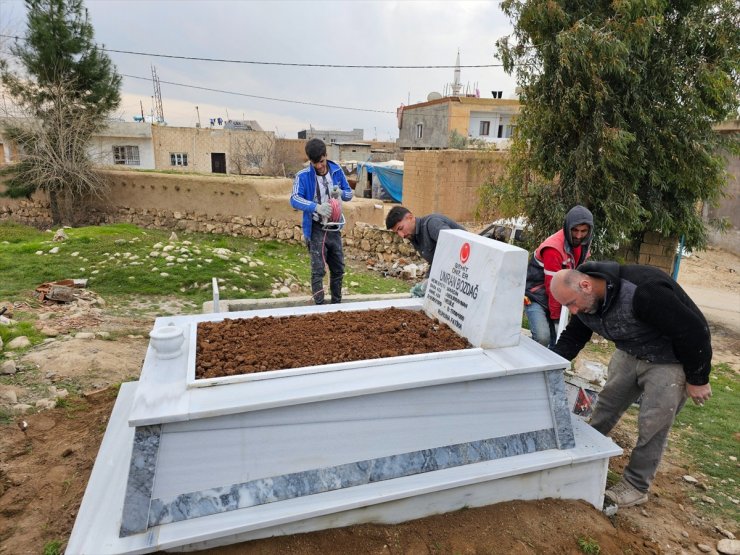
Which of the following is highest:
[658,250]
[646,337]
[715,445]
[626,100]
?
[626,100]

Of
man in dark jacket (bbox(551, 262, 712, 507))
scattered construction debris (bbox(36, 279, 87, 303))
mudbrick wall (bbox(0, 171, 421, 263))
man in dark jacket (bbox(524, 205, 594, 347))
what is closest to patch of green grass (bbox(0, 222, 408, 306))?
scattered construction debris (bbox(36, 279, 87, 303))

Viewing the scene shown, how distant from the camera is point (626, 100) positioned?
6531 mm

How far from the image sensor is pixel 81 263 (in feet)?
27.3

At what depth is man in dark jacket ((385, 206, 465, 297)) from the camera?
159 inches

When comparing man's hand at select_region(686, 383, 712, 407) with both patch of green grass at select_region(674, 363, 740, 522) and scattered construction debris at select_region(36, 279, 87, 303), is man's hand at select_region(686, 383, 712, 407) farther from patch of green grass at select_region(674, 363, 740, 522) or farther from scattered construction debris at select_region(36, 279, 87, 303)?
scattered construction debris at select_region(36, 279, 87, 303)

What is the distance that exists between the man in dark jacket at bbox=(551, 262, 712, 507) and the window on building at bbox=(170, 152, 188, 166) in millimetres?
31645

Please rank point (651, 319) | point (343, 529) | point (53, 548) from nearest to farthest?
point (53, 548) → point (343, 529) → point (651, 319)

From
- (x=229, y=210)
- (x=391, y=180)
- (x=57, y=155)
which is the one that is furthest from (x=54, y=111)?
(x=391, y=180)

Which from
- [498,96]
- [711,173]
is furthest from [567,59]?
[498,96]

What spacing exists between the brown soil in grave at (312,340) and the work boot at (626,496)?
1284mm

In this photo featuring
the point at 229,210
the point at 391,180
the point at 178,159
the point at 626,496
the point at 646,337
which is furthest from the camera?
the point at 178,159

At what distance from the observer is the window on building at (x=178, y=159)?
3089 cm

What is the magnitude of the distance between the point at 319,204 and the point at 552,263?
2.30m

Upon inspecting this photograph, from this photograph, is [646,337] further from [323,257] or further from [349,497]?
[323,257]
